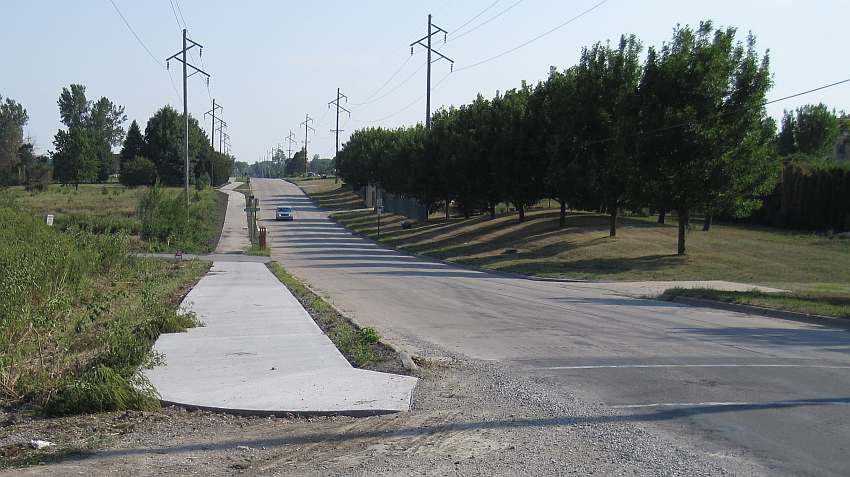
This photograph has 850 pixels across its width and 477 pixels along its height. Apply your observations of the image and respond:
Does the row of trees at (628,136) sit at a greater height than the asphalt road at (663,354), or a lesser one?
greater

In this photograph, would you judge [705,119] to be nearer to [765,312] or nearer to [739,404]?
[765,312]

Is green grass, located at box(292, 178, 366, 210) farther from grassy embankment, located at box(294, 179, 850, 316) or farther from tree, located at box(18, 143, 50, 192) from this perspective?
grassy embankment, located at box(294, 179, 850, 316)

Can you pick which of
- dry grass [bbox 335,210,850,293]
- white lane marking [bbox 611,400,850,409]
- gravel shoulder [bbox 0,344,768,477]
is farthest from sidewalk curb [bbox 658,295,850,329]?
gravel shoulder [bbox 0,344,768,477]

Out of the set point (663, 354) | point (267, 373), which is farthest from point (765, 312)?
point (267, 373)

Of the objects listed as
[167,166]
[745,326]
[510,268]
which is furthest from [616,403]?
[167,166]

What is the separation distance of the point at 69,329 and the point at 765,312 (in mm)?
16382

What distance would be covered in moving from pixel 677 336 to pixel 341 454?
10.0 metres

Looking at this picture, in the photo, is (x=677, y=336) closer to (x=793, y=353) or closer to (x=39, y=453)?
(x=793, y=353)

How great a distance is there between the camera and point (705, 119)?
36.4m

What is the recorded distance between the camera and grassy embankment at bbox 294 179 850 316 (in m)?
33.5

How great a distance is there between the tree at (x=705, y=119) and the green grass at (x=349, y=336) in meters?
22.0

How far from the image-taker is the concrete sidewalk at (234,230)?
52281 mm

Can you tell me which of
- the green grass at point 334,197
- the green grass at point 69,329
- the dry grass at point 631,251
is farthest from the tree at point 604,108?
the green grass at point 334,197

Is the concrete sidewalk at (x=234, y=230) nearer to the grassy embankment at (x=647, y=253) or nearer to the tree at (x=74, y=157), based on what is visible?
the grassy embankment at (x=647, y=253)
